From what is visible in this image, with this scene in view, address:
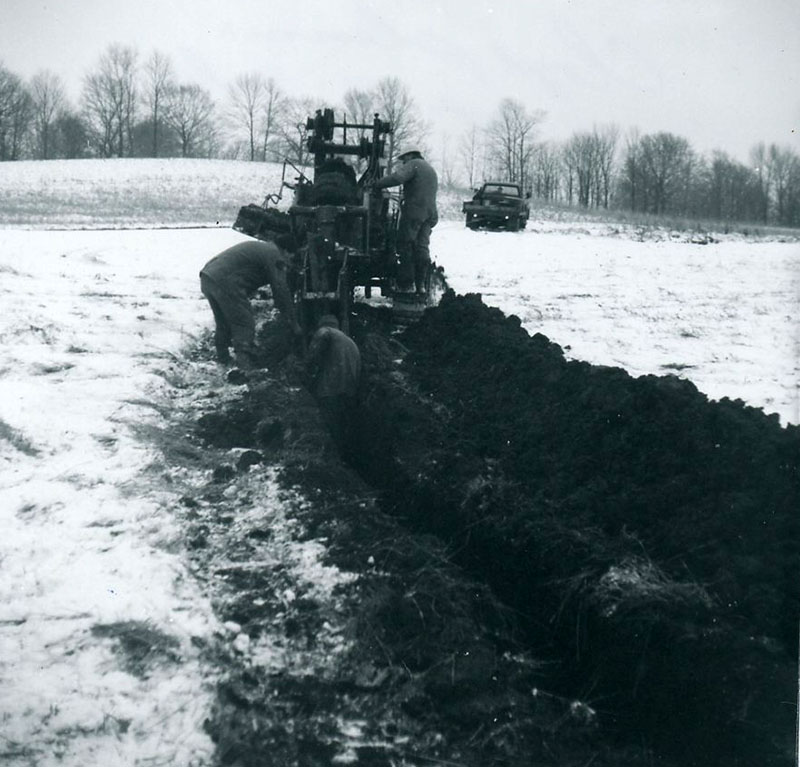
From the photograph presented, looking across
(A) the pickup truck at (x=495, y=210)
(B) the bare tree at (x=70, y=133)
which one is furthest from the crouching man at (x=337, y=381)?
(A) the pickup truck at (x=495, y=210)

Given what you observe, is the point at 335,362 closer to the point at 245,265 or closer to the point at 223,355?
the point at 245,265

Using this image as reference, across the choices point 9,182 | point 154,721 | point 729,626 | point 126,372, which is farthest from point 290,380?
point 9,182

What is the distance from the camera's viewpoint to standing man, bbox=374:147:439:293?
9867mm

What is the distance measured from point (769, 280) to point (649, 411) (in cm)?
962

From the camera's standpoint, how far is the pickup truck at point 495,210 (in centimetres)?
2302

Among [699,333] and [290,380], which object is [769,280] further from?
[290,380]

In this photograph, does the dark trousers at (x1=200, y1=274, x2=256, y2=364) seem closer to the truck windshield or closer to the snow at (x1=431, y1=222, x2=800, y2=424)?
the snow at (x1=431, y1=222, x2=800, y2=424)

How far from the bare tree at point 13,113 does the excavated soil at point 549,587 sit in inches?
214

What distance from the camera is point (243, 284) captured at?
8422 mm

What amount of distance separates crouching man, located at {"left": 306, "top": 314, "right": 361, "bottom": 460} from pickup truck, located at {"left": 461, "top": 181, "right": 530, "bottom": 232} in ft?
53.3

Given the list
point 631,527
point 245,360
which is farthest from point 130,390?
point 631,527

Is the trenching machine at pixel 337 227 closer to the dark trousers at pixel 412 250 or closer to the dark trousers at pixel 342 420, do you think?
the dark trousers at pixel 412 250

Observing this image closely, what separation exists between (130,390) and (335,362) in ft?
6.15

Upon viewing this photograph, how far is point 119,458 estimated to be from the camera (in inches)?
238
